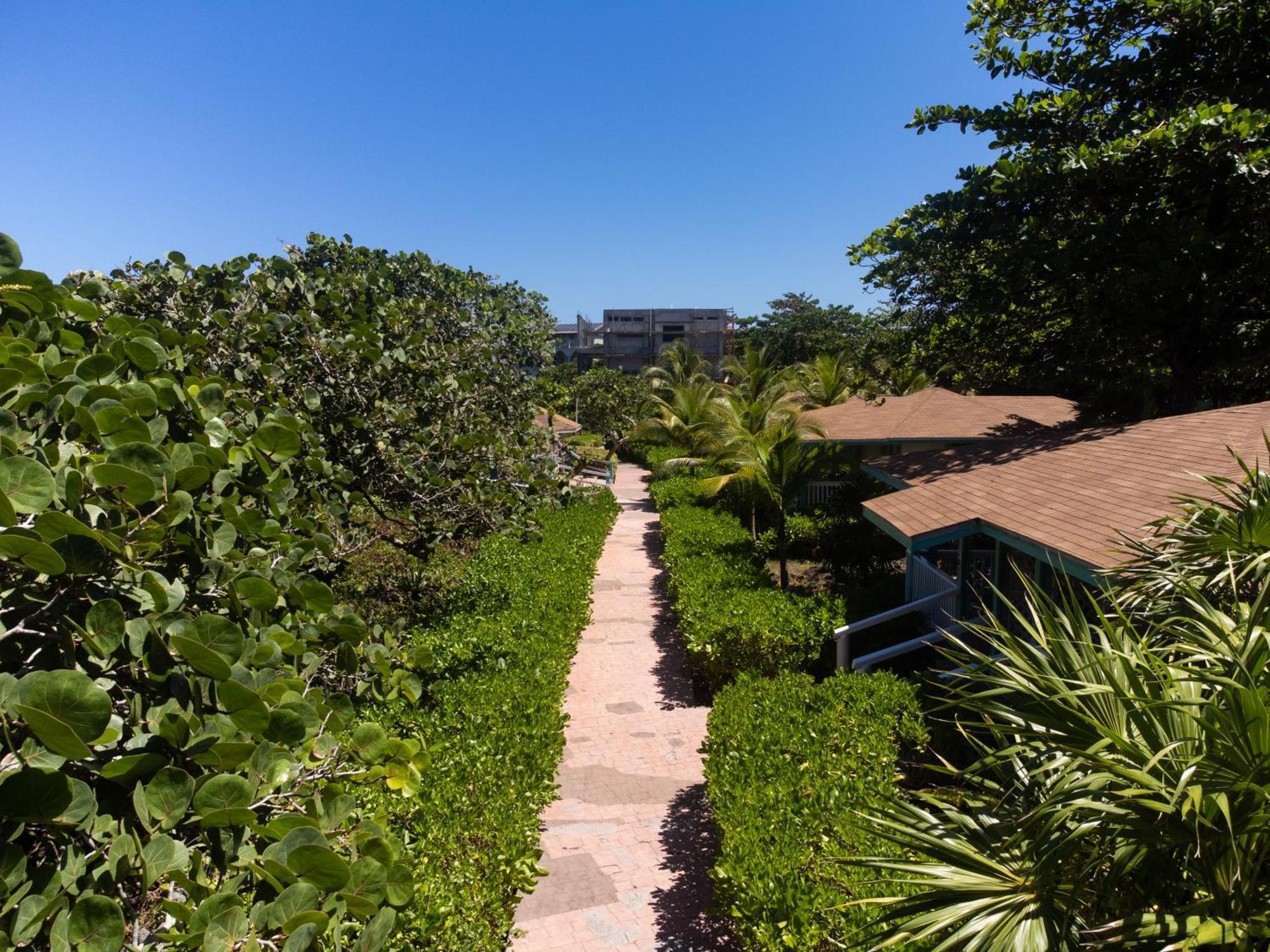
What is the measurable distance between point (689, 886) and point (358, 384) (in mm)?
5634

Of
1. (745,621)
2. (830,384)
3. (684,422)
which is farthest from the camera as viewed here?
(684,422)

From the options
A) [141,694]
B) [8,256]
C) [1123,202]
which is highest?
[1123,202]

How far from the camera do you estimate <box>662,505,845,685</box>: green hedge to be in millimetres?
10297

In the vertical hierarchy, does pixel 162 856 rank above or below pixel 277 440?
below

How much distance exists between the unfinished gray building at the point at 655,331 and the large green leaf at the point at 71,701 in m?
81.5

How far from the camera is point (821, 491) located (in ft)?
73.7

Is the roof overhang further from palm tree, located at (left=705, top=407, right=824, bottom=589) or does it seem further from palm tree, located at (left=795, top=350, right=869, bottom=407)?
palm tree, located at (left=795, top=350, right=869, bottom=407)

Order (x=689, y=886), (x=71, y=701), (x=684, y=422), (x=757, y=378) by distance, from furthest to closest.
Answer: (x=684, y=422), (x=757, y=378), (x=689, y=886), (x=71, y=701)

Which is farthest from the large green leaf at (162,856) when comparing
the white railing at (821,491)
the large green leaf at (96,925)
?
the white railing at (821,491)

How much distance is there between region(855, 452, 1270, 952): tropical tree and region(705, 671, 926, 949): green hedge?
570 millimetres

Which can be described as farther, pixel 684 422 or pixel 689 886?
pixel 684 422

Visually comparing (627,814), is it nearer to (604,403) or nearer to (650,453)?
(650,453)

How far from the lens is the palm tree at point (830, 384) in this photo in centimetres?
2888

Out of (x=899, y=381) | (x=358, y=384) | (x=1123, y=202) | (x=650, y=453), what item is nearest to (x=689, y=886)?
(x=358, y=384)
